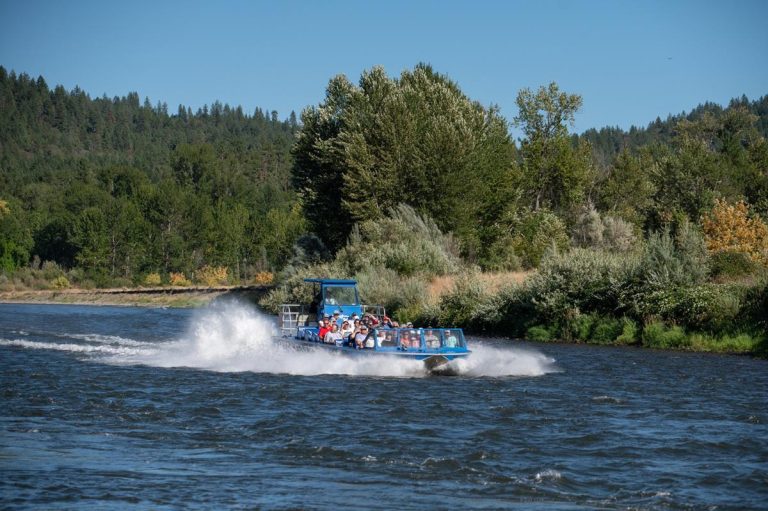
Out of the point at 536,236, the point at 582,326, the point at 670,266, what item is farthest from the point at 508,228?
the point at 670,266

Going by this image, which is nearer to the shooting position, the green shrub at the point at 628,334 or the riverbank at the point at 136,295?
the green shrub at the point at 628,334

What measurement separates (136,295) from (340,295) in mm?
69301

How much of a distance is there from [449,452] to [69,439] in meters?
7.26

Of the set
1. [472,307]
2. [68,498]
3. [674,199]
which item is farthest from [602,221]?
[68,498]

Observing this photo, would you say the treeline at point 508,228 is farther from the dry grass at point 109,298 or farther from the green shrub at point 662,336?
the dry grass at point 109,298

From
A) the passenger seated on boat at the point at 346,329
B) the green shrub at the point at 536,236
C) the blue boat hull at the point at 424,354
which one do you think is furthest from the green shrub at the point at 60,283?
the blue boat hull at the point at 424,354

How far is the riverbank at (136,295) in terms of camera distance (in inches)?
3600

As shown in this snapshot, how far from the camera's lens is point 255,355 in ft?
108

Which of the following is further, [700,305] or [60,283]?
[60,283]

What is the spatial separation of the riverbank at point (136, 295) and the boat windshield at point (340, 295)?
169 ft

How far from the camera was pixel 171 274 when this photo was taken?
405ft

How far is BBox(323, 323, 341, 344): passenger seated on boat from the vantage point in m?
30.8

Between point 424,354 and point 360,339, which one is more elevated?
point 360,339

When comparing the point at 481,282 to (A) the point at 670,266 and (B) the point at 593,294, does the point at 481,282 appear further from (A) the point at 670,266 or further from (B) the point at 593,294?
(A) the point at 670,266
